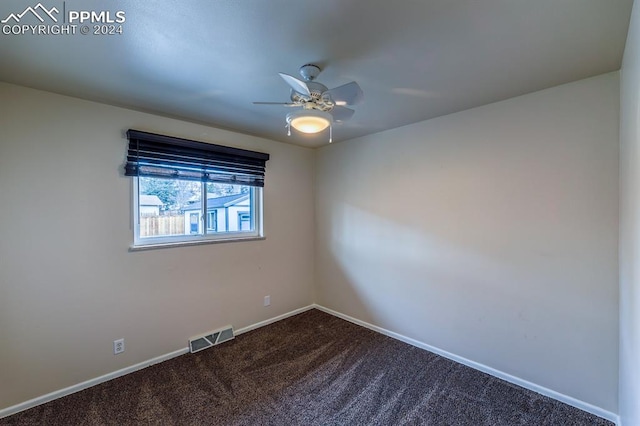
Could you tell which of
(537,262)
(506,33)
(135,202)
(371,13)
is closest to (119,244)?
(135,202)

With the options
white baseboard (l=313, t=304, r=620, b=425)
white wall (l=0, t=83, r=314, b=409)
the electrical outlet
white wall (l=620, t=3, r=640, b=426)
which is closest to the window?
white wall (l=0, t=83, r=314, b=409)

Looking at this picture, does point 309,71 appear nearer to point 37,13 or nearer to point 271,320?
point 37,13

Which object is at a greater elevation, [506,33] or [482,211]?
[506,33]

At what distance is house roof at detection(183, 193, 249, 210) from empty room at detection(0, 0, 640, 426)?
0.11ft

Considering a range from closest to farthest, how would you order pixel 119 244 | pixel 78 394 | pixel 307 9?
pixel 307 9 → pixel 78 394 → pixel 119 244

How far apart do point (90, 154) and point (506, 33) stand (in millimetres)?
3002

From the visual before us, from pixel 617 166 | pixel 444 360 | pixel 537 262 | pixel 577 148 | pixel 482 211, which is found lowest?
pixel 444 360

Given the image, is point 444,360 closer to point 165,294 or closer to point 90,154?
point 165,294

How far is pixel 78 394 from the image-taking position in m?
2.16

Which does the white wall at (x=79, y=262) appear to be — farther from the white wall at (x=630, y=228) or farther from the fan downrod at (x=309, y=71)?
the white wall at (x=630, y=228)

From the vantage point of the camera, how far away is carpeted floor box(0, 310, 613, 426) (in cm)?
192

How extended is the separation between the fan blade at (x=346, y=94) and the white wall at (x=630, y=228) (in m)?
1.21

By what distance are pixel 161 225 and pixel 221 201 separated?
677mm

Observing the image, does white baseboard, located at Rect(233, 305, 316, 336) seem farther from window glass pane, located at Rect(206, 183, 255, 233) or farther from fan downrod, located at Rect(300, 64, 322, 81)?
fan downrod, located at Rect(300, 64, 322, 81)
